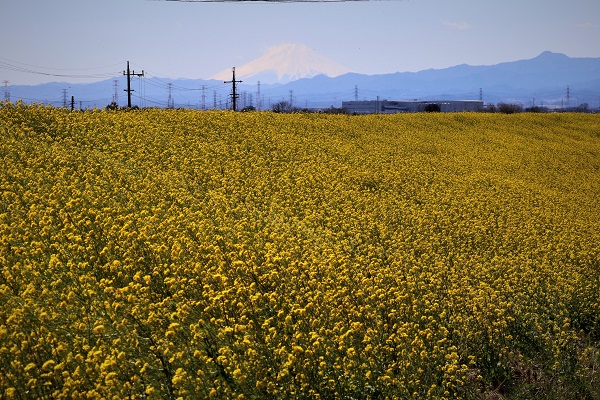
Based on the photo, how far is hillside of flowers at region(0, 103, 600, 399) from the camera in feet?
18.8

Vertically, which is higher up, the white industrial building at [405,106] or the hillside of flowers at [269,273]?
the white industrial building at [405,106]

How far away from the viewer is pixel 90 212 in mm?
9469

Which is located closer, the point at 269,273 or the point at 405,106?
the point at 269,273

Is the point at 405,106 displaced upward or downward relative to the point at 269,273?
upward

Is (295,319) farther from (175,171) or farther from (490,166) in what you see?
(490,166)

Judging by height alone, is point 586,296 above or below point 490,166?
below

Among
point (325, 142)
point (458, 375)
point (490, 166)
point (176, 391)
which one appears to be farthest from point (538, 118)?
point (176, 391)

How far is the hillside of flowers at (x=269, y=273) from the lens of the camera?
574cm

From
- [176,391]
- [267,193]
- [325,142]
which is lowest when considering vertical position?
[176,391]

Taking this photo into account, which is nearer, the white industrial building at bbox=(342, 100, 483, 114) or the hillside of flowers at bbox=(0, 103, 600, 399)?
the hillside of flowers at bbox=(0, 103, 600, 399)

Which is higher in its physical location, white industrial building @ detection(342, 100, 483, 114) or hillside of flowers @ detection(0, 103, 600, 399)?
white industrial building @ detection(342, 100, 483, 114)

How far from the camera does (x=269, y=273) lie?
25.9ft

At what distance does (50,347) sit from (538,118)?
1768 inches

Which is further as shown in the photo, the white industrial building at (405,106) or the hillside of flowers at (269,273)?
the white industrial building at (405,106)
